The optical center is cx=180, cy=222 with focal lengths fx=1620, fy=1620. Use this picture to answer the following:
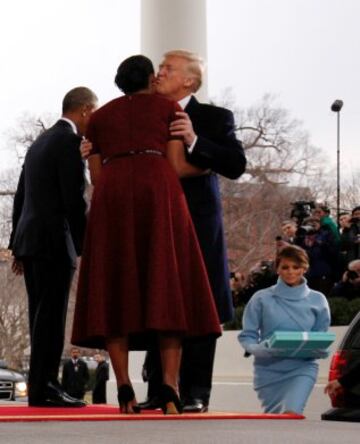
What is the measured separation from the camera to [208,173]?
934 centimetres

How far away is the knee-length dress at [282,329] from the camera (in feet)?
33.8

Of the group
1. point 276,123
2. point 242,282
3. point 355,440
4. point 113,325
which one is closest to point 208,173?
point 113,325

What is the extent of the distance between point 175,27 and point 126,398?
9.86m

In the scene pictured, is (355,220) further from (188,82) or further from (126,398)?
(126,398)

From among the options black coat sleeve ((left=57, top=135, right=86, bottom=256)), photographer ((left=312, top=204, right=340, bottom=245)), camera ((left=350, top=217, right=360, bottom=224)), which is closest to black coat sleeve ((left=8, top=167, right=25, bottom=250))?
black coat sleeve ((left=57, top=135, right=86, bottom=256))

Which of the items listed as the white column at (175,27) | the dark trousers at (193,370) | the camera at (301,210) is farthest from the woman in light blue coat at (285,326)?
the camera at (301,210)

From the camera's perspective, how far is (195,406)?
9227 mm

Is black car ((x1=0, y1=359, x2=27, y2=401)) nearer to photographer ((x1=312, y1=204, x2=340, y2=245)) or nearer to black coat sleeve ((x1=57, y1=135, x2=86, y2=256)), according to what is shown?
photographer ((x1=312, y1=204, x2=340, y2=245))

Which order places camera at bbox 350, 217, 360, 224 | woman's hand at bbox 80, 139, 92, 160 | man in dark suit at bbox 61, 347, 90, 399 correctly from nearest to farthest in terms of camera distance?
1. woman's hand at bbox 80, 139, 92, 160
2. camera at bbox 350, 217, 360, 224
3. man in dark suit at bbox 61, 347, 90, 399

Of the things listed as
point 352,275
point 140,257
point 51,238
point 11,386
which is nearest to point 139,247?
point 140,257

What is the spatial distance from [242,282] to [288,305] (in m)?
10.7

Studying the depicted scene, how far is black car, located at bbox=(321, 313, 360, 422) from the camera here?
9531mm

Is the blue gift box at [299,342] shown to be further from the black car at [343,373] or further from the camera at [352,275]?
the camera at [352,275]

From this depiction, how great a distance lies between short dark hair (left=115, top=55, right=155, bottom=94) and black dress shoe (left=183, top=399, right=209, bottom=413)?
71.6 inches
